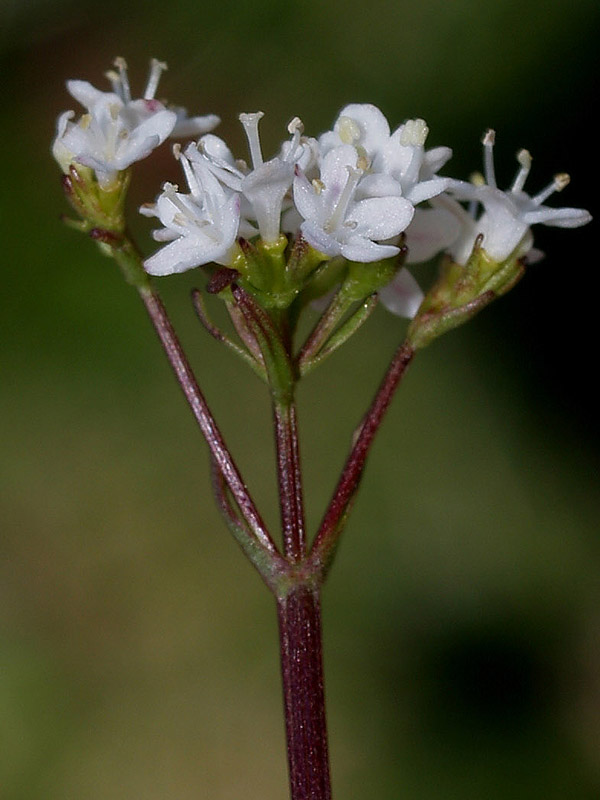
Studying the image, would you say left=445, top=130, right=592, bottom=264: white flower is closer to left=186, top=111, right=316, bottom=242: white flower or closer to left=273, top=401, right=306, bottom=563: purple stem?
left=186, top=111, right=316, bottom=242: white flower

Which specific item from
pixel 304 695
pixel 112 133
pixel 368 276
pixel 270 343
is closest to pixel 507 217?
pixel 368 276

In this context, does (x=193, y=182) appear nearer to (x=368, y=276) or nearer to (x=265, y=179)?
(x=265, y=179)

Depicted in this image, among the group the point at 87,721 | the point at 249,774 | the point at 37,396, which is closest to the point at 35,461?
the point at 37,396

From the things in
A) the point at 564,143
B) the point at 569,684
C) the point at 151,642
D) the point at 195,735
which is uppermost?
the point at 564,143

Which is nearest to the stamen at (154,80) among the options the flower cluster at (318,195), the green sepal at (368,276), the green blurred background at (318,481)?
the flower cluster at (318,195)

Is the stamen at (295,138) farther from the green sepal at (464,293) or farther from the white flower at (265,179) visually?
the green sepal at (464,293)

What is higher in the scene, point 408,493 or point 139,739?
point 408,493

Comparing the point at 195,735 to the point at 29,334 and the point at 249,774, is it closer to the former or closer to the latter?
the point at 249,774
